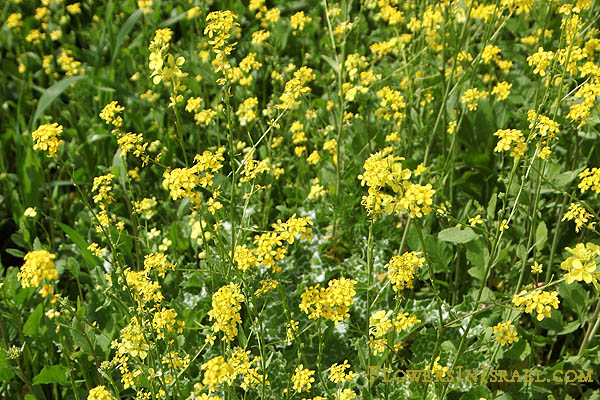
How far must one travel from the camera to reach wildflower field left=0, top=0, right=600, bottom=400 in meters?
1.80

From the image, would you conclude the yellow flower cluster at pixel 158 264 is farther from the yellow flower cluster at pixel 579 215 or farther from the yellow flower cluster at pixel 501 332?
the yellow flower cluster at pixel 579 215

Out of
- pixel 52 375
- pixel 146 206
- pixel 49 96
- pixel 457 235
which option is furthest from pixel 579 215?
pixel 49 96

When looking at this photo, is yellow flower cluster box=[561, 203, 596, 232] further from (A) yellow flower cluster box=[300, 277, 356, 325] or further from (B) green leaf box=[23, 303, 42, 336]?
(B) green leaf box=[23, 303, 42, 336]

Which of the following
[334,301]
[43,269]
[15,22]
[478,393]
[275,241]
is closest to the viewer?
[43,269]

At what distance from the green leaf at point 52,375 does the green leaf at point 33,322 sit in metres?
0.25

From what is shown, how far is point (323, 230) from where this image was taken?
9.55 ft

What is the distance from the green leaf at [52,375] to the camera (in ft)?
7.34

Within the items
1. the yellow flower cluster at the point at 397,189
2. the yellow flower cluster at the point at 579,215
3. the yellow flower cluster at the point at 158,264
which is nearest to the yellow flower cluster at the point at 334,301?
the yellow flower cluster at the point at 397,189

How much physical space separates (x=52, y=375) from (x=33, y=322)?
26 centimetres

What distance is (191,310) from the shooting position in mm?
2365

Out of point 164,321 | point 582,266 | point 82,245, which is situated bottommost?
point 82,245

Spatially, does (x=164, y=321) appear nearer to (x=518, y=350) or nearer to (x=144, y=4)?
(x=518, y=350)

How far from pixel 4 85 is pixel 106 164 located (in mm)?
1173

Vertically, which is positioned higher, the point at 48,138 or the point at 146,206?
the point at 48,138
